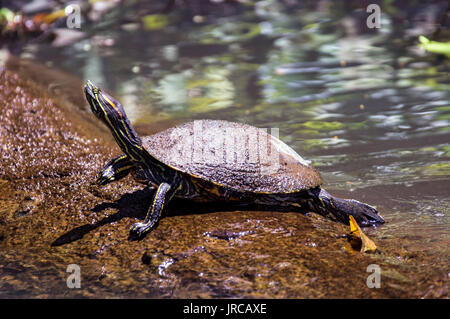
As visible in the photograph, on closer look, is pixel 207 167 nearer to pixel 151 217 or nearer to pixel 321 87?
pixel 151 217

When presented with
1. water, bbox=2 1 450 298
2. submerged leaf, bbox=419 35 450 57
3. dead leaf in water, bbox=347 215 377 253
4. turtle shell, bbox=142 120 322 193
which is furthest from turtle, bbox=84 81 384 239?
submerged leaf, bbox=419 35 450 57

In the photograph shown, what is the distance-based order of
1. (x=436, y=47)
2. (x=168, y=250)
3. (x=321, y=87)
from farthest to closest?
(x=436, y=47) < (x=321, y=87) < (x=168, y=250)

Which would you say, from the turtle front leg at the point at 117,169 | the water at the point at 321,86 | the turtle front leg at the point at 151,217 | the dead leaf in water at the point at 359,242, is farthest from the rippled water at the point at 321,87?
the turtle front leg at the point at 117,169

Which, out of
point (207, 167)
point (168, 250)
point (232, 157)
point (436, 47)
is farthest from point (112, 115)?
point (436, 47)

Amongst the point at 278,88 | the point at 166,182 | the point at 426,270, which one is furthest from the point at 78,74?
the point at 426,270

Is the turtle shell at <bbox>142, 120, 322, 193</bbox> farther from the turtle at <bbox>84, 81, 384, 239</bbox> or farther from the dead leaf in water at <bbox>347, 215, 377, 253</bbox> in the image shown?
the dead leaf in water at <bbox>347, 215, 377, 253</bbox>

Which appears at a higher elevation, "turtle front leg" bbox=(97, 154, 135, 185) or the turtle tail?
"turtle front leg" bbox=(97, 154, 135, 185)
